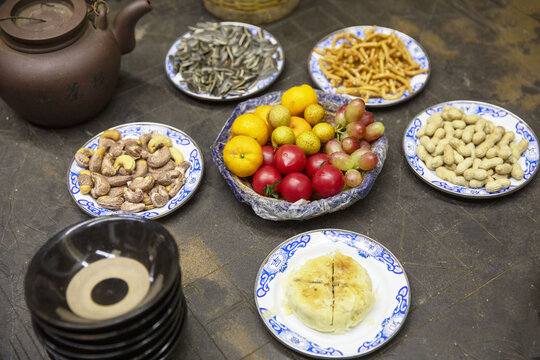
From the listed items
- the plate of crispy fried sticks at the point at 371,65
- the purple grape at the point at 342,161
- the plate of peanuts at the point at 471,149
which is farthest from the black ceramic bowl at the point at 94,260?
the plate of crispy fried sticks at the point at 371,65

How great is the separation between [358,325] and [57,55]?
1.59 meters

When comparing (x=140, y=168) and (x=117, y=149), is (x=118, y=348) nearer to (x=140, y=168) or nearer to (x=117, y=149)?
(x=140, y=168)

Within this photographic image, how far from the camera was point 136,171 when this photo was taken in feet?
7.06

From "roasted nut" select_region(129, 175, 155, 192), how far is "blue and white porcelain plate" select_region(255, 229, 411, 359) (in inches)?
22.9

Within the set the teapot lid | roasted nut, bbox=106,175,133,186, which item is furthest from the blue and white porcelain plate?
the teapot lid

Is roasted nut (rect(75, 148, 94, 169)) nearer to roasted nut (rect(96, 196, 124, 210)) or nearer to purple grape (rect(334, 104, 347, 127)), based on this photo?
roasted nut (rect(96, 196, 124, 210))

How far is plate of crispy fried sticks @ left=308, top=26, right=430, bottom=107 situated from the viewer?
8.04ft

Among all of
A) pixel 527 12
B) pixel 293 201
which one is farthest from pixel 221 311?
pixel 527 12

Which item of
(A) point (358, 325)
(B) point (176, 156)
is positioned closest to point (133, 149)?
(B) point (176, 156)

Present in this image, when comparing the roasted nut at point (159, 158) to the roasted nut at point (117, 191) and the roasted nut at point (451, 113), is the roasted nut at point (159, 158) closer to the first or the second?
the roasted nut at point (117, 191)

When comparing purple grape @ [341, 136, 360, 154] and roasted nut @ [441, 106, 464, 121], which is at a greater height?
purple grape @ [341, 136, 360, 154]

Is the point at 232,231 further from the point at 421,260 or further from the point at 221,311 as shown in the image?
the point at 421,260

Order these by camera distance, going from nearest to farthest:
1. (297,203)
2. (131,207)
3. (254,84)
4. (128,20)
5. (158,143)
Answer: (297,203) → (131,207) → (158,143) → (128,20) → (254,84)

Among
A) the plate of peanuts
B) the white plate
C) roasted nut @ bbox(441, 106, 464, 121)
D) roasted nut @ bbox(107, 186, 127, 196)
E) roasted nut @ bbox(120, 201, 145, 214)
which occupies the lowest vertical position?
roasted nut @ bbox(107, 186, 127, 196)
